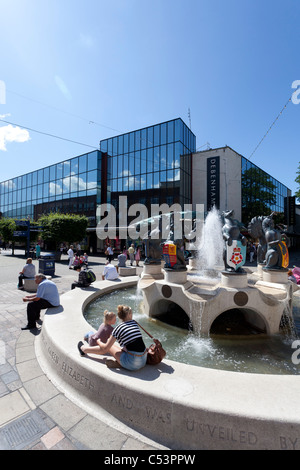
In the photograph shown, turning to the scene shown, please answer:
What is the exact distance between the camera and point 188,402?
229 centimetres

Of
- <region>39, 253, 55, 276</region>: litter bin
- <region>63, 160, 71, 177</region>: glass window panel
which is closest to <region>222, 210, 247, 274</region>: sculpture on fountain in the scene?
<region>39, 253, 55, 276</region>: litter bin

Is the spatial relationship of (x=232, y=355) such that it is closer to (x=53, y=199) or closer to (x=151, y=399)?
(x=151, y=399)

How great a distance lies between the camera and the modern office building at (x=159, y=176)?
86.0 feet

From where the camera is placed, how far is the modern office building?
2620 cm

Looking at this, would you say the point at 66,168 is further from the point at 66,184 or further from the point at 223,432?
the point at 223,432

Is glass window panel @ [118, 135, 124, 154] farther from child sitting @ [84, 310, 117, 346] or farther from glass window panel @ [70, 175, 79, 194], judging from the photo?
child sitting @ [84, 310, 117, 346]

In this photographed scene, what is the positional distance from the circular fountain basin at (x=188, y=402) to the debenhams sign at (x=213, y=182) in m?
24.4

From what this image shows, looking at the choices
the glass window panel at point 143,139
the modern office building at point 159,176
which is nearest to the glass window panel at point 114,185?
the modern office building at point 159,176

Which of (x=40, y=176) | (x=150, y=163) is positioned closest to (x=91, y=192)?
(x=150, y=163)

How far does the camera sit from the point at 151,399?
2420mm

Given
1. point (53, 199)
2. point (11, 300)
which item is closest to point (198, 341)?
point (11, 300)

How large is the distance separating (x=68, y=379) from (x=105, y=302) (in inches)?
171

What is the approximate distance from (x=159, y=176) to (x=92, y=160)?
11260 mm

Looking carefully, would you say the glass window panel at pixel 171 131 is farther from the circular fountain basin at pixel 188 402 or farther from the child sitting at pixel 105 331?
the circular fountain basin at pixel 188 402
